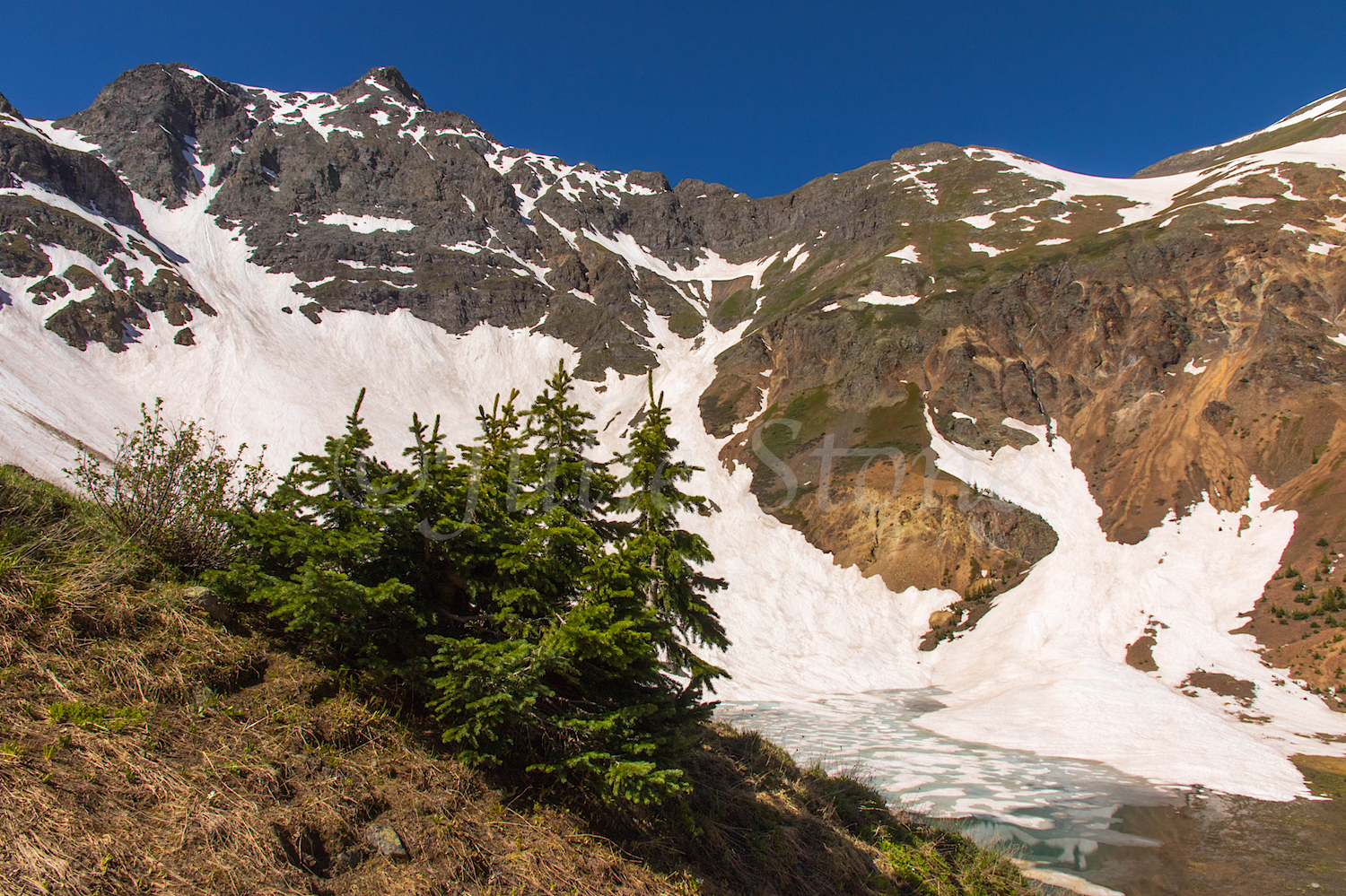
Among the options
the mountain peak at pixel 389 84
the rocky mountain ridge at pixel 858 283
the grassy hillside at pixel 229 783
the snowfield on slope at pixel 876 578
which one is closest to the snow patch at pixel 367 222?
the rocky mountain ridge at pixel 858 283

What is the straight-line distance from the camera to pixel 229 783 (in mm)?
4984

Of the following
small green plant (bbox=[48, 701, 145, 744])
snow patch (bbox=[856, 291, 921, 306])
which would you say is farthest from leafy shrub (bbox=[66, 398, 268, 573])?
snow patch (bbox=[856, 291, 921, 306])

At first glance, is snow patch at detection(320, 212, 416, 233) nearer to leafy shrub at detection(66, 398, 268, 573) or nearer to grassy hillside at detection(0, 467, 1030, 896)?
leafy shrub at detection(66, 398, 268, 573)

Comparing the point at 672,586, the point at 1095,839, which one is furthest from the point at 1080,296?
the point at 672,586

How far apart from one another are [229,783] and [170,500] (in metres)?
3.54

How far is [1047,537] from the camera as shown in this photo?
32.8 m

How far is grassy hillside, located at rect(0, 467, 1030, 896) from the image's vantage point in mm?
4250

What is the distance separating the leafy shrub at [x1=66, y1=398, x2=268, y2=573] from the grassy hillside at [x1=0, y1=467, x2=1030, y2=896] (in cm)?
28

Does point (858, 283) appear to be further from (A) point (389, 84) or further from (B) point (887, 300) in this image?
(A) point (389, 84)

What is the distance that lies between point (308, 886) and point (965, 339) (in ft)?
171

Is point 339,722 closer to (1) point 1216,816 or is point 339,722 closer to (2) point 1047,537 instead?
(1) point 1216,816

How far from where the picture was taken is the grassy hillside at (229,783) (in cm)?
425

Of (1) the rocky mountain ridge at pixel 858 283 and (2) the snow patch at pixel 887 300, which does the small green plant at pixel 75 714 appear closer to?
(1) the rocky mountain ridge at pixel 858 283

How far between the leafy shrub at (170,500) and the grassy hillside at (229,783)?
0.92ft
